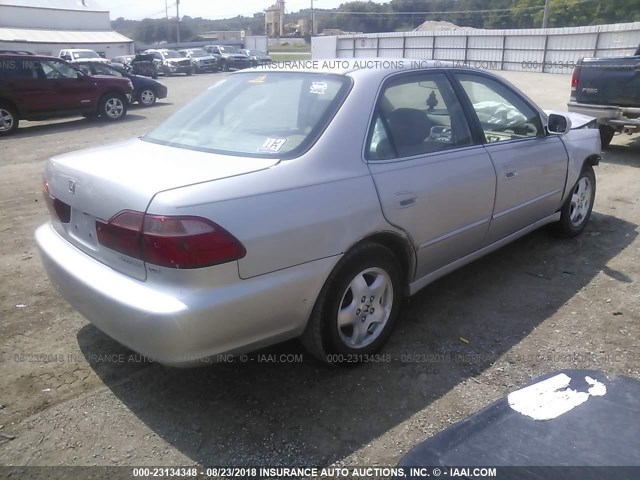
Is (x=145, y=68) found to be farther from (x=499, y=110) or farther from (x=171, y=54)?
(x=499, y=110)

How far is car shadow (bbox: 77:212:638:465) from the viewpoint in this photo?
2.57 metres

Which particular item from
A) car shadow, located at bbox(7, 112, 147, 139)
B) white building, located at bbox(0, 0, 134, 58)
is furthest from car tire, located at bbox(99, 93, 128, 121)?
white building, located at bbox(0, 0, 134, 58)

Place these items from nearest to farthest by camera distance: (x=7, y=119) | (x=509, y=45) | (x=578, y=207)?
(x=578, y=207)
(x=7, y=119)
(x=509, y=45)

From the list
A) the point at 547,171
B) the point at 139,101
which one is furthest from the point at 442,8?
the point at 547,171

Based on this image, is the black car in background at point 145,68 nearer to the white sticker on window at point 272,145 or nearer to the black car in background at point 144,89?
the black car in background at point 144,89

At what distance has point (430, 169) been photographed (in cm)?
328

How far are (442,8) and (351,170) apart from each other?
377ft

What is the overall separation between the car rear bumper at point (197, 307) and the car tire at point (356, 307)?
103 mm

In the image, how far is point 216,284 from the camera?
2359 mm

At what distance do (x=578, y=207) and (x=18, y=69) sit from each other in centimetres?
1207

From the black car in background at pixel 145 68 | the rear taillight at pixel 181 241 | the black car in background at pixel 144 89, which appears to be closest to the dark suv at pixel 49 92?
the black car in background at pixel 144 89

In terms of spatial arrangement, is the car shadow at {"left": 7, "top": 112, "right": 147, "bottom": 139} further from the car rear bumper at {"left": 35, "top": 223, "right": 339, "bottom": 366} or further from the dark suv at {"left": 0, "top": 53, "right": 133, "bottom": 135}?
the car rear bumper at {"left": 35, "top": 223, "right": 339, "bottom": 366}

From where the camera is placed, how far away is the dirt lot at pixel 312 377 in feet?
8.38

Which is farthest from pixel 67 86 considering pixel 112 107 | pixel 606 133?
pixel 606 133
